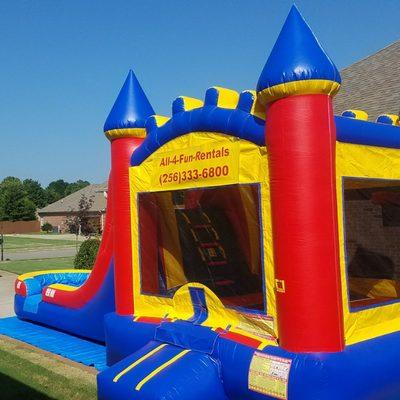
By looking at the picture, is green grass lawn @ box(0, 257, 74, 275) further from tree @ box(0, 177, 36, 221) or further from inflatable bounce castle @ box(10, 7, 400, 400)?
tree @ box(0, 177, 36, 221)

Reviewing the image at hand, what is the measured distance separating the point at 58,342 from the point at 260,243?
4.30 meters

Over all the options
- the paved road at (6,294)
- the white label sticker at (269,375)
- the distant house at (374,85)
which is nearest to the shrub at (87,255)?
the paved road at (6,294)

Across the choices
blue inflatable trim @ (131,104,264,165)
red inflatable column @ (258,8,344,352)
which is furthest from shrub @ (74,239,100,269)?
red inflatable column @ (258,8,344,352)

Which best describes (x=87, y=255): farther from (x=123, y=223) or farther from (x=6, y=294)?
(x=123, y=223)

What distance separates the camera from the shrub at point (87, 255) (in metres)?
12.2

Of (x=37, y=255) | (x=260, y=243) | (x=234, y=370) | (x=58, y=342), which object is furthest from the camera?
(x=37, y=255)

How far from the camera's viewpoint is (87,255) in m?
12.3

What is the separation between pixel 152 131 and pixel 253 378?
295 centimetres

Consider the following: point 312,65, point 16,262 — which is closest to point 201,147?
point 312,65

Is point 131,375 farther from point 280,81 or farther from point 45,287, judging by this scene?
point 45,287

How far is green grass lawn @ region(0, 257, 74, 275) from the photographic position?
1734 cm

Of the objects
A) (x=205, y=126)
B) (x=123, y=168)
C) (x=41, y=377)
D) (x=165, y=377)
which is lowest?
(x=41, y=377)

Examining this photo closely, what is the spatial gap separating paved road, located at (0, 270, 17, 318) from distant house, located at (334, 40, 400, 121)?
7.47m

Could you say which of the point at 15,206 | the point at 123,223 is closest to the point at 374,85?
the point at 123,223
